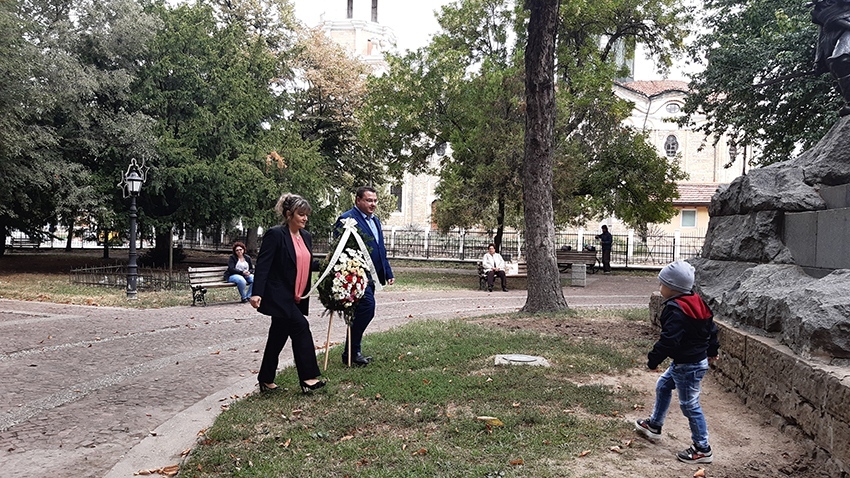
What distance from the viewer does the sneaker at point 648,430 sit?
4.48m

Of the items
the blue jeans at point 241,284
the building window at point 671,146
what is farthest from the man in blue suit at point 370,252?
the building window at point 671,146

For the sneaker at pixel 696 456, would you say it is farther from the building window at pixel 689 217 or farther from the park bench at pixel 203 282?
the building window at pixel 689 217

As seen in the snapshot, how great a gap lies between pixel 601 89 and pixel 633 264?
11.3 metres

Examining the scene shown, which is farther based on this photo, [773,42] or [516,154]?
[516,154]

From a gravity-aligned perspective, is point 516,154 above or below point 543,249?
above

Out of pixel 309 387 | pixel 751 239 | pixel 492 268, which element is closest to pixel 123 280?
pixel 492 268

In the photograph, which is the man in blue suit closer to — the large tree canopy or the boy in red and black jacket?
the boy in red and black jacket

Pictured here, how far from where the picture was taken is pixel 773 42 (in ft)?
57.9

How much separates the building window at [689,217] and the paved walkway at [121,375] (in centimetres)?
3605

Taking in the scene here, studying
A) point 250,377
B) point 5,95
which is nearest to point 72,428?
point 250,377

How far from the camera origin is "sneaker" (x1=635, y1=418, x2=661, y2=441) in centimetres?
448

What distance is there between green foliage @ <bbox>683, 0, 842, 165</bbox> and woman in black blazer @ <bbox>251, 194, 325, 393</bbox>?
53.3 feet

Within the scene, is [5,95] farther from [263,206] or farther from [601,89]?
[601,89]

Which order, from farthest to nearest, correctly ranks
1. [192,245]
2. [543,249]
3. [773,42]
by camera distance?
1. [192,245]
2. [773,42]
3. [543,249]
